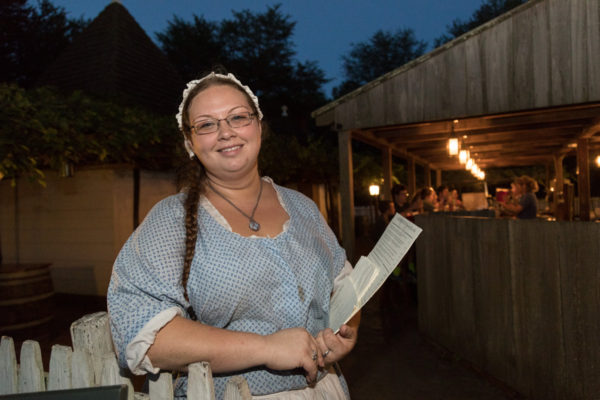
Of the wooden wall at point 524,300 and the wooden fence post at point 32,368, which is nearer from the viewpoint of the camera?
the wooden fence post at point 32,368

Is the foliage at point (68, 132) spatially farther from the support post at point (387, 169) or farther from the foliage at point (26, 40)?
the foliage at point (26, 40)

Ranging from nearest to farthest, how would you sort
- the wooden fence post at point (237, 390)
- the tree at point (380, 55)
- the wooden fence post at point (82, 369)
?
1. the wooden fence post at point (237, 390)
2. the wooden fence post at point (82, 369)
3. the tree at point (380, 55)

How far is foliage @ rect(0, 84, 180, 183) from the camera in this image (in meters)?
5.38

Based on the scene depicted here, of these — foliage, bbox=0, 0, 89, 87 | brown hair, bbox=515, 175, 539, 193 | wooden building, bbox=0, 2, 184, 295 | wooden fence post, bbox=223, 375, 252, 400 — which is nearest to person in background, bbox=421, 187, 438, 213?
brown hair, bbox=515, 175, 539, 193

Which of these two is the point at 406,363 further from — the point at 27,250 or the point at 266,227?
the point at 27,250

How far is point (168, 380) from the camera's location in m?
1.30

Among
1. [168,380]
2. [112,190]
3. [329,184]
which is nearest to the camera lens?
[168,380]

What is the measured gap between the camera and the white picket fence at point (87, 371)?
3.89ft

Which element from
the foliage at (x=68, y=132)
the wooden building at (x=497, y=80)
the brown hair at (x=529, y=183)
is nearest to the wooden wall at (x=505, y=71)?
the wooden building at (x=497, y=80)

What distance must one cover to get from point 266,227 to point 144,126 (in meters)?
6.18

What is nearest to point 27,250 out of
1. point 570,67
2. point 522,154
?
point 570,67

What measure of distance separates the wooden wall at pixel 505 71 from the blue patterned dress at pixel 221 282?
5312mm

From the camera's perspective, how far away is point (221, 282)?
1320 mm

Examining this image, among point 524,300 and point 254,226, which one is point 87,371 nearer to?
point 254,226
